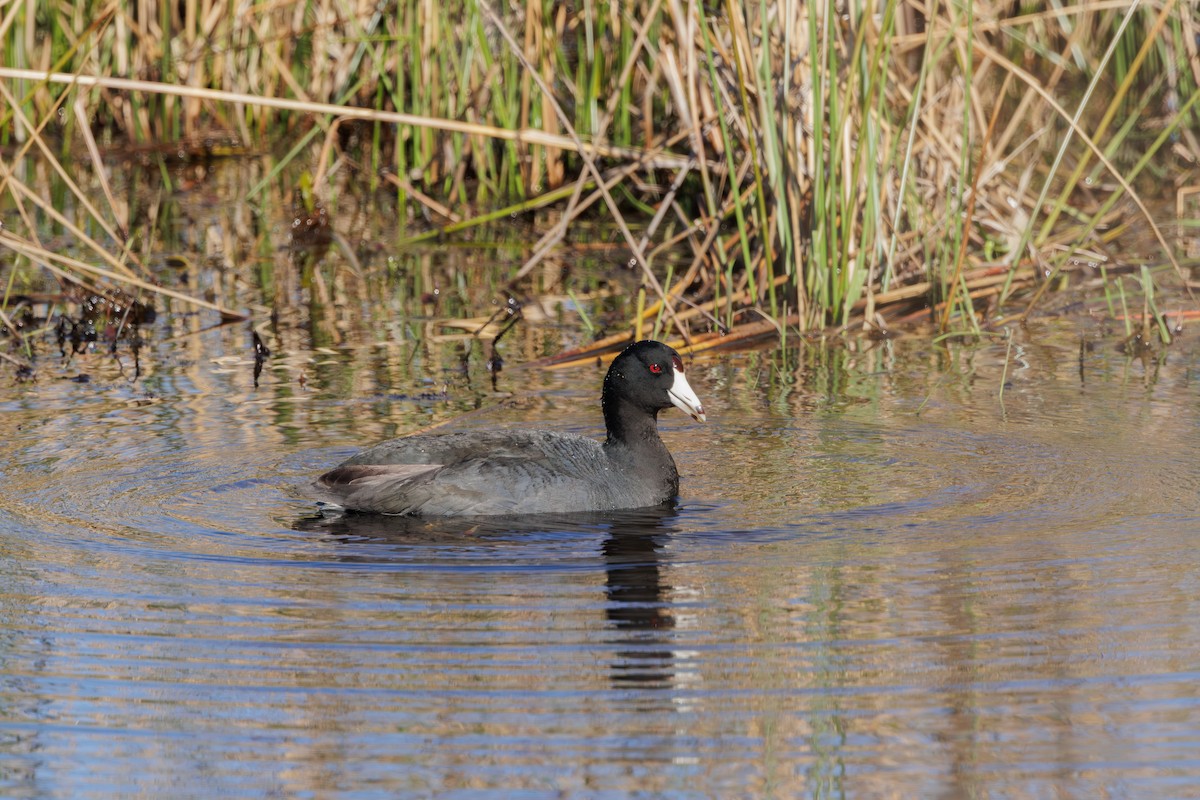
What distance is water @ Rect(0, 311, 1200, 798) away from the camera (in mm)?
3609

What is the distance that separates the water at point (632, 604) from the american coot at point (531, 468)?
0.10 meters

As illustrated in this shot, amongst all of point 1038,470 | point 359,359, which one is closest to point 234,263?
point 359,359

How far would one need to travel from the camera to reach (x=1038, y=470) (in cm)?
584

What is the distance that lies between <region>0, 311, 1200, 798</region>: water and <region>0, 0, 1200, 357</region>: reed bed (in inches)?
34.4

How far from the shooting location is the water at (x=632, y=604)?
3.61 m

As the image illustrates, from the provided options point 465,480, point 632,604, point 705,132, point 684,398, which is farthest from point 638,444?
point 705,132

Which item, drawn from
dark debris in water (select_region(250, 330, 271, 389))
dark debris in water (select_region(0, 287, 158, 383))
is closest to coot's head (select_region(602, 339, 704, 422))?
dark debris in water (select_region(250, 330, 271, 389))

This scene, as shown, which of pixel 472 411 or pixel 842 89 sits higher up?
pixel 842 89

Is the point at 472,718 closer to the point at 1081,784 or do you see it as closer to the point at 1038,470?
the point at 1081,784

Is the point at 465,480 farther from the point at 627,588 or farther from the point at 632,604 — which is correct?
the point at 632,604

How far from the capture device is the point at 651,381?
599cm

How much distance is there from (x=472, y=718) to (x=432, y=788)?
33cm

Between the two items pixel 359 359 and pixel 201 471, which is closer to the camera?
pixel 201 471

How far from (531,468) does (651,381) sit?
0.59m
